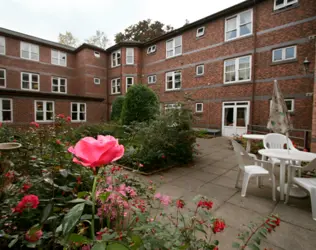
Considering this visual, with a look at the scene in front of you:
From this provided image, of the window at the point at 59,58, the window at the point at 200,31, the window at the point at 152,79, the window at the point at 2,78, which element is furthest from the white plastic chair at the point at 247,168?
the window at the point at 59,58

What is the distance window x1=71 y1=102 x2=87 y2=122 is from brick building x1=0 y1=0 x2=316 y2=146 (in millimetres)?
80

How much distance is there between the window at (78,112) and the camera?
13961 mm

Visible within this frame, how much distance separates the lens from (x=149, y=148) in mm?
4742

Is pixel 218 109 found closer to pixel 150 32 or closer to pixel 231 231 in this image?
pixel 231 231

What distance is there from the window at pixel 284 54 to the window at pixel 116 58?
1346cm

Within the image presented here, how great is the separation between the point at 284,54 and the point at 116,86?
14.2 metres

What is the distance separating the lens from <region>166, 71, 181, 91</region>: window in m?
13.9

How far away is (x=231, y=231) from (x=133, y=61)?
16923 millimetres

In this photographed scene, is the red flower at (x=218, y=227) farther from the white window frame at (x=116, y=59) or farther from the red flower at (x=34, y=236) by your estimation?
the white window frame at (x=116, y=59)

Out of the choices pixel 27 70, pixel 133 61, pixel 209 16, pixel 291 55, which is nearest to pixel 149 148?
pixel 291 55

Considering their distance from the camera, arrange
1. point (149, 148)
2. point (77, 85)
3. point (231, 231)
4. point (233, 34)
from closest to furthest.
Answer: point (231, 231)
point (149, 148)
point (233, 34)
point (77, 85)

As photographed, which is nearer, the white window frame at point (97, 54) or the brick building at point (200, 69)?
the brick building at point (200, 69)

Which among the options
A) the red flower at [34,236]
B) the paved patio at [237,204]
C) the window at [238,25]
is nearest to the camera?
the red flower at [34,236]

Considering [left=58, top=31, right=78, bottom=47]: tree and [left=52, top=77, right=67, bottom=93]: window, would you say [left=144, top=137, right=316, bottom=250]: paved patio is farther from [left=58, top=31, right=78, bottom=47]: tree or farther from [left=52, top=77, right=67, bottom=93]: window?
[left=58, top=31, right=78, bottom=47]: tree
